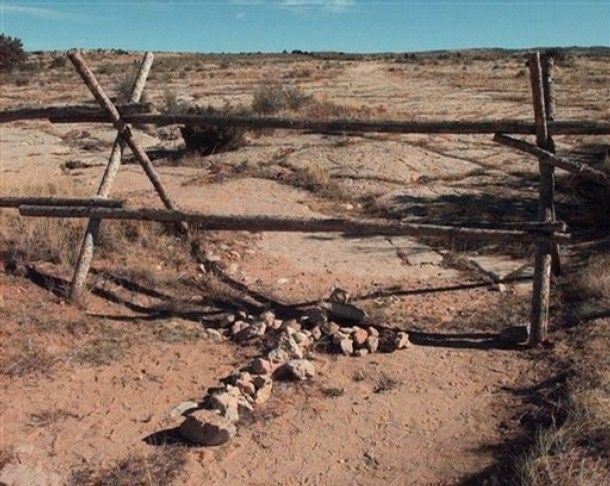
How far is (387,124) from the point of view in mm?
5625

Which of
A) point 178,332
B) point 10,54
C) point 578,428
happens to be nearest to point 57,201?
point 178,332

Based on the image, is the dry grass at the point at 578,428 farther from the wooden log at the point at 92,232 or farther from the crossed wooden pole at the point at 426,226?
the wooden log at the point at 92,232

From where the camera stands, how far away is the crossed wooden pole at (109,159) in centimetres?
536

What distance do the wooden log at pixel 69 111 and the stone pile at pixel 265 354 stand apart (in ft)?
6.52

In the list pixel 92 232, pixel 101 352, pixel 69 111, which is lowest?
pixel 101 352

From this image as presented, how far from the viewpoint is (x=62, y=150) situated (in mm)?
12062

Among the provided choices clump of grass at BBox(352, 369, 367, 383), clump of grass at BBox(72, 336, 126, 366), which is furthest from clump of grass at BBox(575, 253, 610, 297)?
clump of grass at BBox(72, 336, 126, 366)

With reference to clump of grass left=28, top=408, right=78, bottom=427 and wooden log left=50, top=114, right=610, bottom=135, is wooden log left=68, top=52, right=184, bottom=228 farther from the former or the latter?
clump of grass left=28, top=408, right=78, bottom=427

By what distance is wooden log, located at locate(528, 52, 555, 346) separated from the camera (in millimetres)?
4812

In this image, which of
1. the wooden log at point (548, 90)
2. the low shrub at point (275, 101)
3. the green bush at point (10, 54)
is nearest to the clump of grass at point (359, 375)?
the wooden log at point (548, 90)

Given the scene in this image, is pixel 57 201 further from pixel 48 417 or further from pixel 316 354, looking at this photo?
pixel 316 354

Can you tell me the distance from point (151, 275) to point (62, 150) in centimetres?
712

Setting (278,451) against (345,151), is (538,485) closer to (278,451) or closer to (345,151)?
(278,451)

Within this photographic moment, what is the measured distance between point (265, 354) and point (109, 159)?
237 cm
